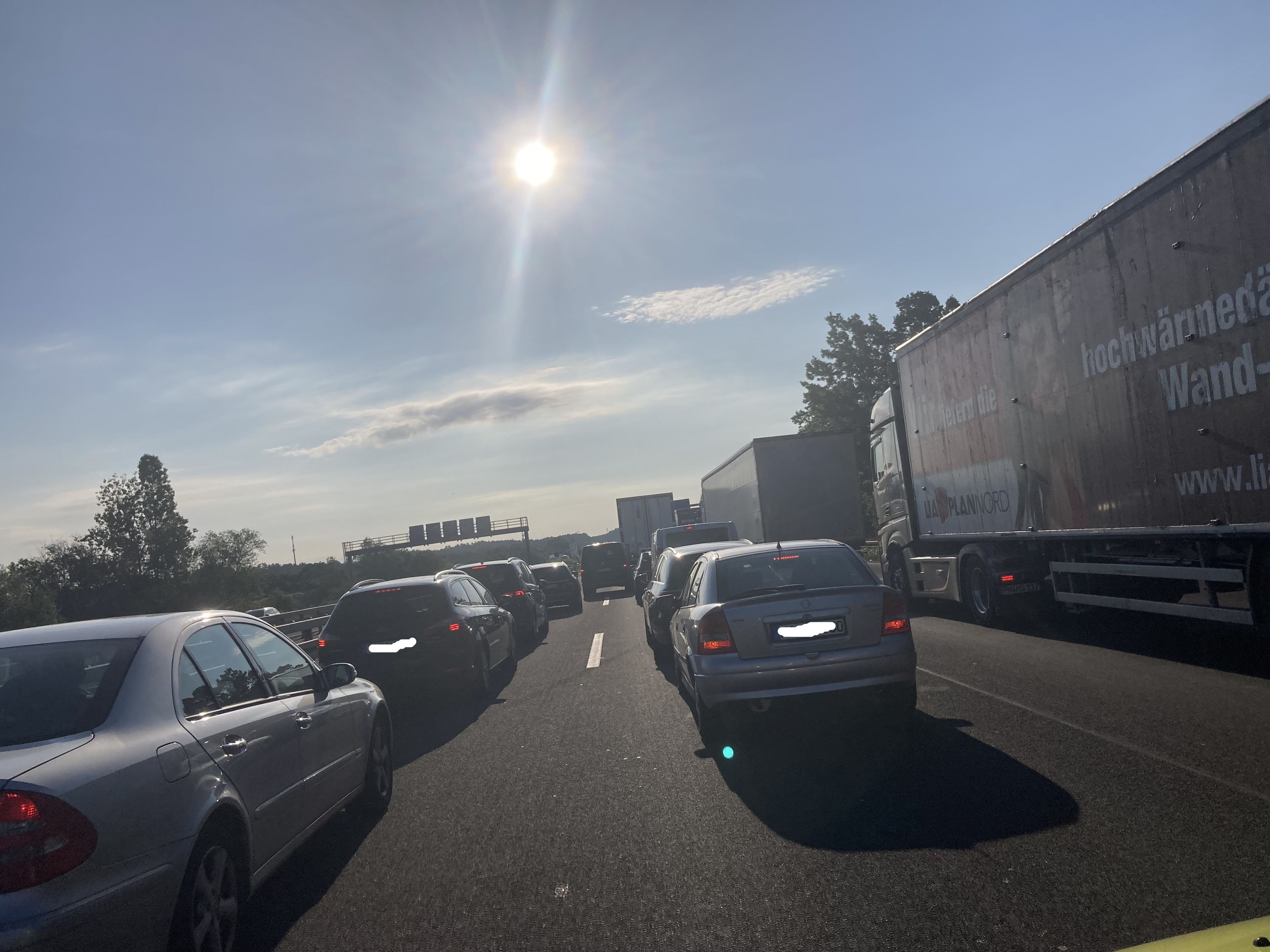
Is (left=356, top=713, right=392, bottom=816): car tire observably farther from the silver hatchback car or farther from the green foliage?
the green foliage

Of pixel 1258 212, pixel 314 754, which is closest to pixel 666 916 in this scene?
pixel 314 754

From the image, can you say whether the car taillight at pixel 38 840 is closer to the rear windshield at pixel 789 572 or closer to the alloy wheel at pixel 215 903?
the alloy wheel at pixel 215 903

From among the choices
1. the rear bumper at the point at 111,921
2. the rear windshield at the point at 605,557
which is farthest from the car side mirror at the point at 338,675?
the rear windshield at the point at 605,557

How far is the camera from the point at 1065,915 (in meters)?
3.82

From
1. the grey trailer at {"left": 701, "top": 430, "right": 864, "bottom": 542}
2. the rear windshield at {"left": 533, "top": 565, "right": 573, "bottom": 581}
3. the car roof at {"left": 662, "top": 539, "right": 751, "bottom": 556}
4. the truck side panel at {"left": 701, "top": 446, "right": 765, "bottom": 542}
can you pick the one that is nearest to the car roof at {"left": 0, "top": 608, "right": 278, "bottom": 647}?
the car roof at {"left": 662, "top": 539, "right": 751, "bottom": 556}

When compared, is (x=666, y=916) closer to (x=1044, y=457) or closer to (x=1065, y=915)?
(x=1065, y=915)

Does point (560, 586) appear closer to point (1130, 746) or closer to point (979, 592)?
point (979, 592)

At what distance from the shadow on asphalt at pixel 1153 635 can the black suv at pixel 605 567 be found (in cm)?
1991

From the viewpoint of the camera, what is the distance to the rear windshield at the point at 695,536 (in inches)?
787

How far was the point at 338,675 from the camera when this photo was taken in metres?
5.89

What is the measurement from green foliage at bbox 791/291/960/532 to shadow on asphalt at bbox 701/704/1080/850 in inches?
2255

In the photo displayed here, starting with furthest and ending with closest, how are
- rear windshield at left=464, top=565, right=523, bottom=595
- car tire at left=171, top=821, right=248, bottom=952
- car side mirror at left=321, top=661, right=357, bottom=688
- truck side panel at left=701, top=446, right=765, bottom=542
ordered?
truck side panel at left=701, top=446, right=765, bottom=542 < rear windshield at left=464, top=565, right=523, bottom=595 < car side mirror at left=321, top=661, right=357, bottom=688 < car tire at left=171, top=821, right=248, bottom=952

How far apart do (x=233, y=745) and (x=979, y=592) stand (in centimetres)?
1215

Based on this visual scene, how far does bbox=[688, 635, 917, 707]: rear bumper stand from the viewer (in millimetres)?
6977
